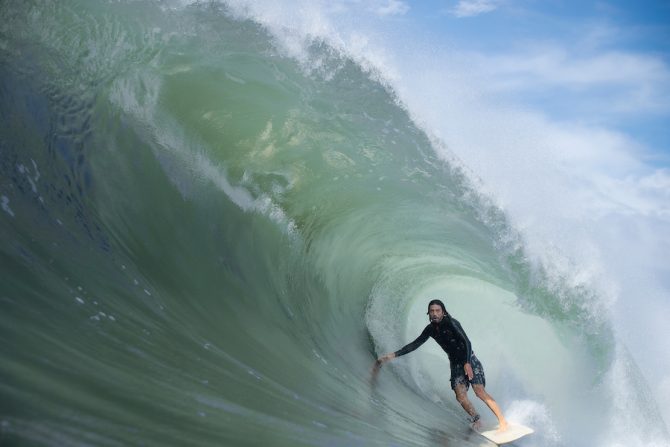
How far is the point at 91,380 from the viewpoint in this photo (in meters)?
2.58

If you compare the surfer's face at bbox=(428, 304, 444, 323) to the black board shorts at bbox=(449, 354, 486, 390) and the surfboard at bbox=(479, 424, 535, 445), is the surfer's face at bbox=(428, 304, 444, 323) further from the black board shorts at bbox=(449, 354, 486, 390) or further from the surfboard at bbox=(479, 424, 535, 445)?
the surfboard at bbox=(479, 424, 535, 445)

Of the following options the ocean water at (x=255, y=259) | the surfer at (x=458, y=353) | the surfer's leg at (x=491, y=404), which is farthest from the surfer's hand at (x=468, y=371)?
the ocean water at (x=255, y=259)

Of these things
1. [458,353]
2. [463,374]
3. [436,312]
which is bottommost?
[463,374]

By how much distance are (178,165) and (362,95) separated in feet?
8.64

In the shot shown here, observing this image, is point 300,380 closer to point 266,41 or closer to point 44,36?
point 44,36

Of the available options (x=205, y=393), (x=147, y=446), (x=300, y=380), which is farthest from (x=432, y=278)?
(x=147, y=446)

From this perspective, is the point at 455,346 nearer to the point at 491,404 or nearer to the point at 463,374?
the point at 463,374

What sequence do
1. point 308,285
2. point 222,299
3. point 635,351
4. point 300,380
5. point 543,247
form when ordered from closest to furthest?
1. point 300,380
2. point 222,299
3. point 308,285
4. point 543,247
5. point 635,351

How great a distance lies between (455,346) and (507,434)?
0.87 meters

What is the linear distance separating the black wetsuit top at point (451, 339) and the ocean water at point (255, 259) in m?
0.55

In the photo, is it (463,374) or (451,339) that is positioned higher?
(451,339)

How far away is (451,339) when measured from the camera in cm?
587

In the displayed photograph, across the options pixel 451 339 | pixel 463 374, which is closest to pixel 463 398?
pixel 463 374

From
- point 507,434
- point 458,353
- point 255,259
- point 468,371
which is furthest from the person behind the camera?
point 255,259
